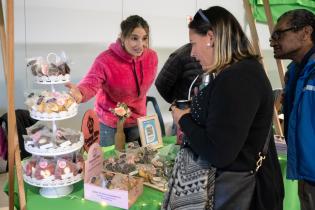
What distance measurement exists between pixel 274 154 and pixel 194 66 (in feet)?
3.67

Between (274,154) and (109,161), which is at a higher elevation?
(274,154)

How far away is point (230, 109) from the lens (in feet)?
3.10

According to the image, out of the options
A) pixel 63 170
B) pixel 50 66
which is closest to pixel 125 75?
pixel 50 66

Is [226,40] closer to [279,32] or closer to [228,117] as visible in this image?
[228,117]

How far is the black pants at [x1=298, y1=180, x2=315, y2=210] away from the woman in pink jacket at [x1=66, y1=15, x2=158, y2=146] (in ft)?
3.00

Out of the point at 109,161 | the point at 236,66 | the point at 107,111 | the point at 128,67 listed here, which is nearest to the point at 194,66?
the point at 128,67

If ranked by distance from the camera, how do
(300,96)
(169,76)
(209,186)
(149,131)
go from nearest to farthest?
(209,186), (300,96), (149,131), (169,76)

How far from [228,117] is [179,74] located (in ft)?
4.29

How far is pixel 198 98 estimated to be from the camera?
107 centimetres

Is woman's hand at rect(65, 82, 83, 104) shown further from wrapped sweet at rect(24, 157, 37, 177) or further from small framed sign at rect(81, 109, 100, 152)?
wrapped sweet at rect(24, 157, 37, 177)

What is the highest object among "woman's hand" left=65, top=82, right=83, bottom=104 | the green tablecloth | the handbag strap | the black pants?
"woman's hand" left=65, top=82, right=83, bottom=104

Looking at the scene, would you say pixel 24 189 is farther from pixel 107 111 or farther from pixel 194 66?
pixel 194 66

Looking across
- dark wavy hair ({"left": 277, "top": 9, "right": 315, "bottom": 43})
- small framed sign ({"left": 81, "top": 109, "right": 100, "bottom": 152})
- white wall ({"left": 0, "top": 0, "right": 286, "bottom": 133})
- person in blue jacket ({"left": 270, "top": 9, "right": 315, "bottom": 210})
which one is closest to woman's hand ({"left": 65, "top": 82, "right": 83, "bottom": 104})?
small framed sign ({"left": 81, "top": 109, "right": 100, "bottom": 152})

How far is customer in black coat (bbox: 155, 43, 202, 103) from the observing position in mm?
2189
